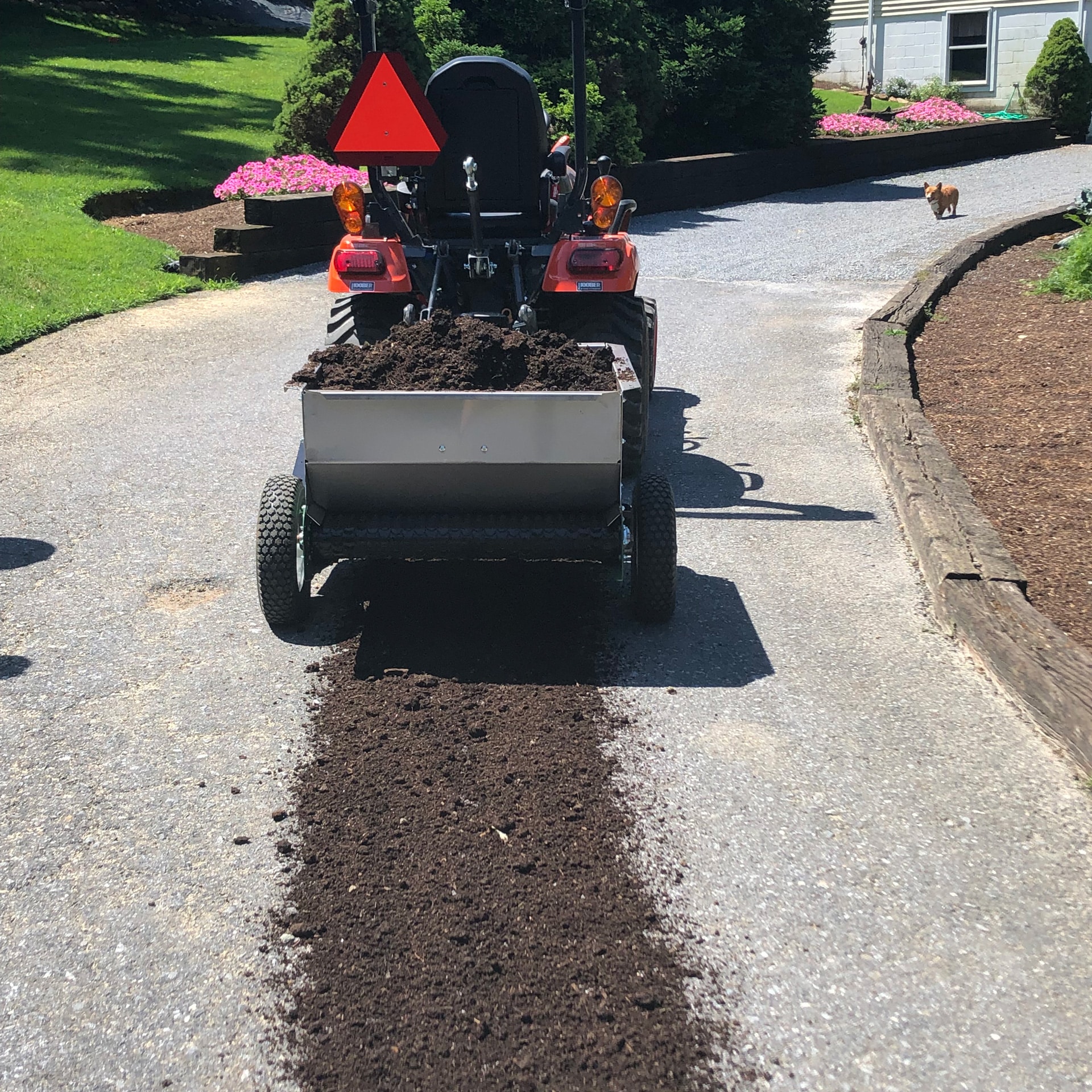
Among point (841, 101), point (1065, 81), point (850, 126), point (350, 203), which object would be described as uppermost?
point (1065, 81)

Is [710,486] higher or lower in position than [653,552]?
lower

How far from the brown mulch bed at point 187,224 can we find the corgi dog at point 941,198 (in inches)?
368

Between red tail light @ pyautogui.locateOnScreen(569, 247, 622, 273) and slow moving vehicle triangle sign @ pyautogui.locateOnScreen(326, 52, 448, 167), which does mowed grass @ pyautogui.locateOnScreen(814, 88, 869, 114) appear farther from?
slow moving vehicle triangle sign @ pyautogui.locateOnScreen(326, 52, 448, 167)

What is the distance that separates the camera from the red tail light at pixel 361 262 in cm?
684

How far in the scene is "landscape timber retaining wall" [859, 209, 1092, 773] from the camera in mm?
4203

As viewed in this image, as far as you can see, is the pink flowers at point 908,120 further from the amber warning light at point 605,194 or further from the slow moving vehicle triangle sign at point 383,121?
the slow moving vehicle triangle sign at point 383,121

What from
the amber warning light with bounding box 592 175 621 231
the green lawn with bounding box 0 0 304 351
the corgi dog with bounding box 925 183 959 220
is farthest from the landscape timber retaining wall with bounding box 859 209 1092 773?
the corgi dog with bounding box 925 183 959 220

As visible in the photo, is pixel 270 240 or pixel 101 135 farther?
pixel 101 135

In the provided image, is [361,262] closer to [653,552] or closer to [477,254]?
[477,254]

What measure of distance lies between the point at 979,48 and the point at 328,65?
20212mm

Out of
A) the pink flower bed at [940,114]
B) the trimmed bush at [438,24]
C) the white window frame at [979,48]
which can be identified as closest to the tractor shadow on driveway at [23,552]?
the trimmed bush at [438,24]

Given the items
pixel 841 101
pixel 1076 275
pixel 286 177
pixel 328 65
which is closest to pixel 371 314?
pixel 1076 275

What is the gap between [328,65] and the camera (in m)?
16.2

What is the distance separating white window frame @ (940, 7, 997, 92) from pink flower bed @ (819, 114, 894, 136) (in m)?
7.13
